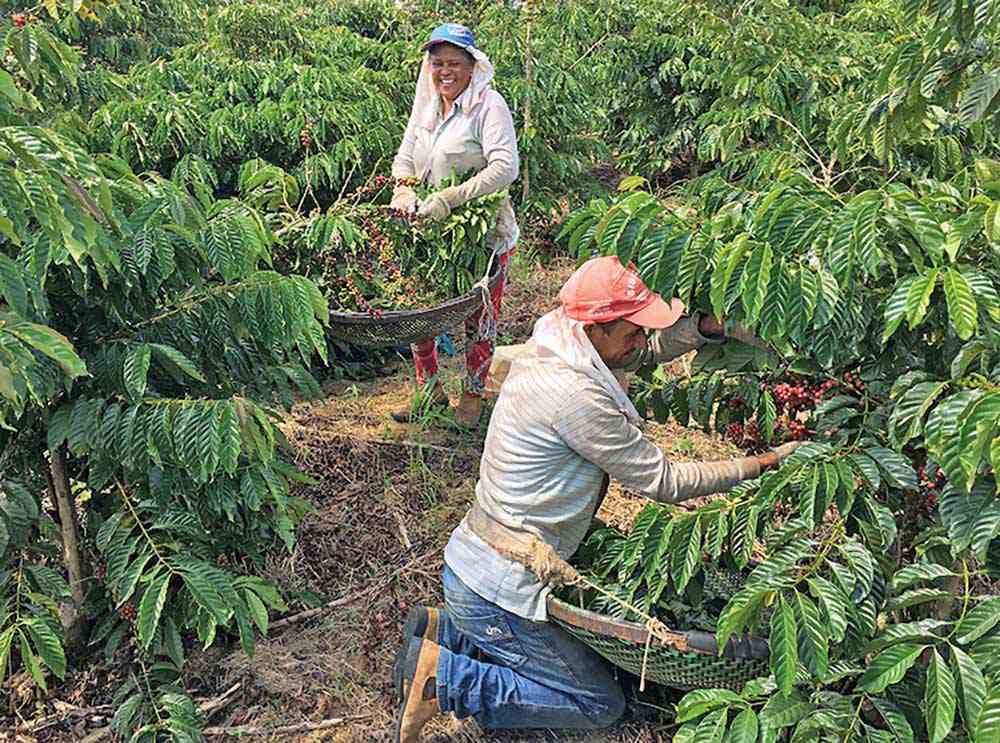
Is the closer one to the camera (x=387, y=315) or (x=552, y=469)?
(x=552, y=469)

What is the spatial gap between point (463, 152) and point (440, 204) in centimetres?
32

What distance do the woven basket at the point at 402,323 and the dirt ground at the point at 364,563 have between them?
1.83 feet

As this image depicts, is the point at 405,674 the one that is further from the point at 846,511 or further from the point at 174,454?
the point at 846,511

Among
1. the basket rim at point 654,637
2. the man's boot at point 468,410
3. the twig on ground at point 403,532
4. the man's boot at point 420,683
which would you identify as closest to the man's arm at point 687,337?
the basket rim at point 654,637

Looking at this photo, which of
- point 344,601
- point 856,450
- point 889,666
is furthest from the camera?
point 344,601

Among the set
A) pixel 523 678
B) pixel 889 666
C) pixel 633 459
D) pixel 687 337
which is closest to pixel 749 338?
pixel 687 337

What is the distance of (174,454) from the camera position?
2490 mm

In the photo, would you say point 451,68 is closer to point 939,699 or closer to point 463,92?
point 463,92

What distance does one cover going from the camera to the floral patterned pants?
4.23 meters

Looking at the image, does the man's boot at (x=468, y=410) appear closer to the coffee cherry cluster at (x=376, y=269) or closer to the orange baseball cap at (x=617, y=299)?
the coffee cherry cluster at (x=376, y=269)

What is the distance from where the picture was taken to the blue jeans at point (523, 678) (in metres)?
2.69

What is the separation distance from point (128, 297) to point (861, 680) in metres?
1.99

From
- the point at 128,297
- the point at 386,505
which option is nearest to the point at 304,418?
the point at 386,505

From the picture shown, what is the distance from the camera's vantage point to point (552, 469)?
2.63 metres
